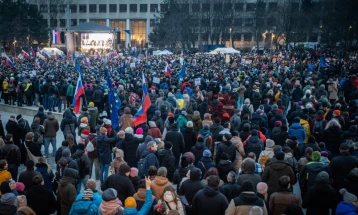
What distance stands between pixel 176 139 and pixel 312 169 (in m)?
3.60

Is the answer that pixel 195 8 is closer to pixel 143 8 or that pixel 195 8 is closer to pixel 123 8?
pixel 143 8

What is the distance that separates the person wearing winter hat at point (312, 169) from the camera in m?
8.16

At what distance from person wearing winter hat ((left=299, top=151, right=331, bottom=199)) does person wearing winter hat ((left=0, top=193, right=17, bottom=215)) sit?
494 cm

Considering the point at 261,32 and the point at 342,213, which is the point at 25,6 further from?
the point at 342,213

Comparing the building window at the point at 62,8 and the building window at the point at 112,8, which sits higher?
the building window at the point at 112,8

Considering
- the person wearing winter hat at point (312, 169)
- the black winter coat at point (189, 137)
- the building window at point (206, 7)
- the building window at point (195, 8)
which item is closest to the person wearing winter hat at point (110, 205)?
the person wearing winter hat at point (312, 169)

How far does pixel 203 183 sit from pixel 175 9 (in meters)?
65.1

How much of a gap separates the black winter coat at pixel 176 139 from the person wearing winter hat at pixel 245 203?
4562 mm

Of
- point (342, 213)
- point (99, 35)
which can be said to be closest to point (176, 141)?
point (342, 213)

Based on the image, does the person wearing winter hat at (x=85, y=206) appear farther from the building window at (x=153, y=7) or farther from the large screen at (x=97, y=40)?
the building window at (x=153, y=7)

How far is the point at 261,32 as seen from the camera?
69.2m

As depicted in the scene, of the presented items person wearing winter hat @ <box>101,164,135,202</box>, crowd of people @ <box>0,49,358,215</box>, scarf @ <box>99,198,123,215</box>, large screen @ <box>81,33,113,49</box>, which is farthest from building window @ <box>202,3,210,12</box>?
scarf @ <box>99,198,123,215</box>

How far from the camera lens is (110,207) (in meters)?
6.39

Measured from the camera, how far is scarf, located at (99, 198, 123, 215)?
6.39 metres
